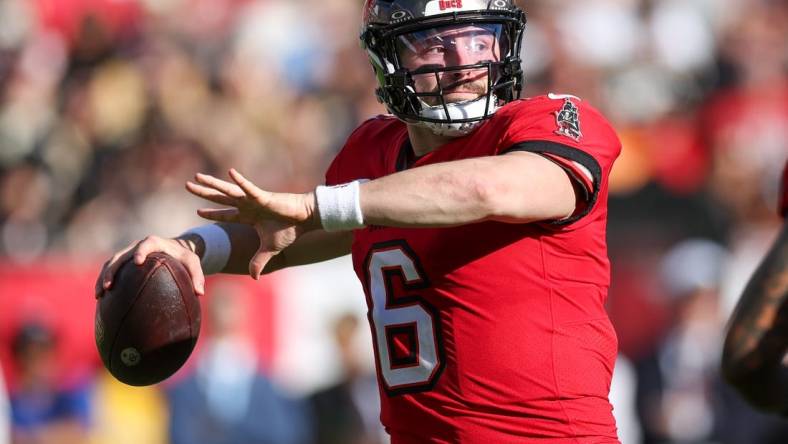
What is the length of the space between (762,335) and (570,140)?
32.3 inches

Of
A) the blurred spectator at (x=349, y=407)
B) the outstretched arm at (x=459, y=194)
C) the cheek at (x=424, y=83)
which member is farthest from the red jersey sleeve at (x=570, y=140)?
the blurred spectator at (x=349, y=407)

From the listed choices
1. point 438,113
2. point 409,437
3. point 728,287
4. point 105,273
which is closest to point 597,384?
point 409,437

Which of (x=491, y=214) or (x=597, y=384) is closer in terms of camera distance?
(x=491, y=214)

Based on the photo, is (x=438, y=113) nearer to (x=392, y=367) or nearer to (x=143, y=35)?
(x=392, y=367)

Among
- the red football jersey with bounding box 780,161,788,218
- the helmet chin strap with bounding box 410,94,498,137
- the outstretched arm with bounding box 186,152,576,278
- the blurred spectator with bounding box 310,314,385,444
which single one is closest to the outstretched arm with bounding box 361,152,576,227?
the outstretched arm with bounding box 186,152,576,278

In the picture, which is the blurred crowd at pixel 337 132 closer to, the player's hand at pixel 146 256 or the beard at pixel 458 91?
the player's hand at pixel 146 256

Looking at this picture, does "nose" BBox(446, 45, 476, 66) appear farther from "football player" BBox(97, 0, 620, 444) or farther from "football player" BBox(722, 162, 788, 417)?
"football player" BBox(722, 162, 788, 417)

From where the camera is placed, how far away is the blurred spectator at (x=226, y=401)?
636 cm

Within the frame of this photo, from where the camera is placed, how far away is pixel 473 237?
314cm

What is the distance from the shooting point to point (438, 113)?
319 centimetres

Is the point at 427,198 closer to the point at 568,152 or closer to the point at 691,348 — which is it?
the point at 568,152

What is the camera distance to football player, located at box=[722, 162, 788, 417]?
2334 millimetres

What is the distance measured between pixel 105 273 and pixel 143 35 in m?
6.38

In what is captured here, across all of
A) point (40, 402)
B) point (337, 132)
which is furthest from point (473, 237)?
point (337, 132)
